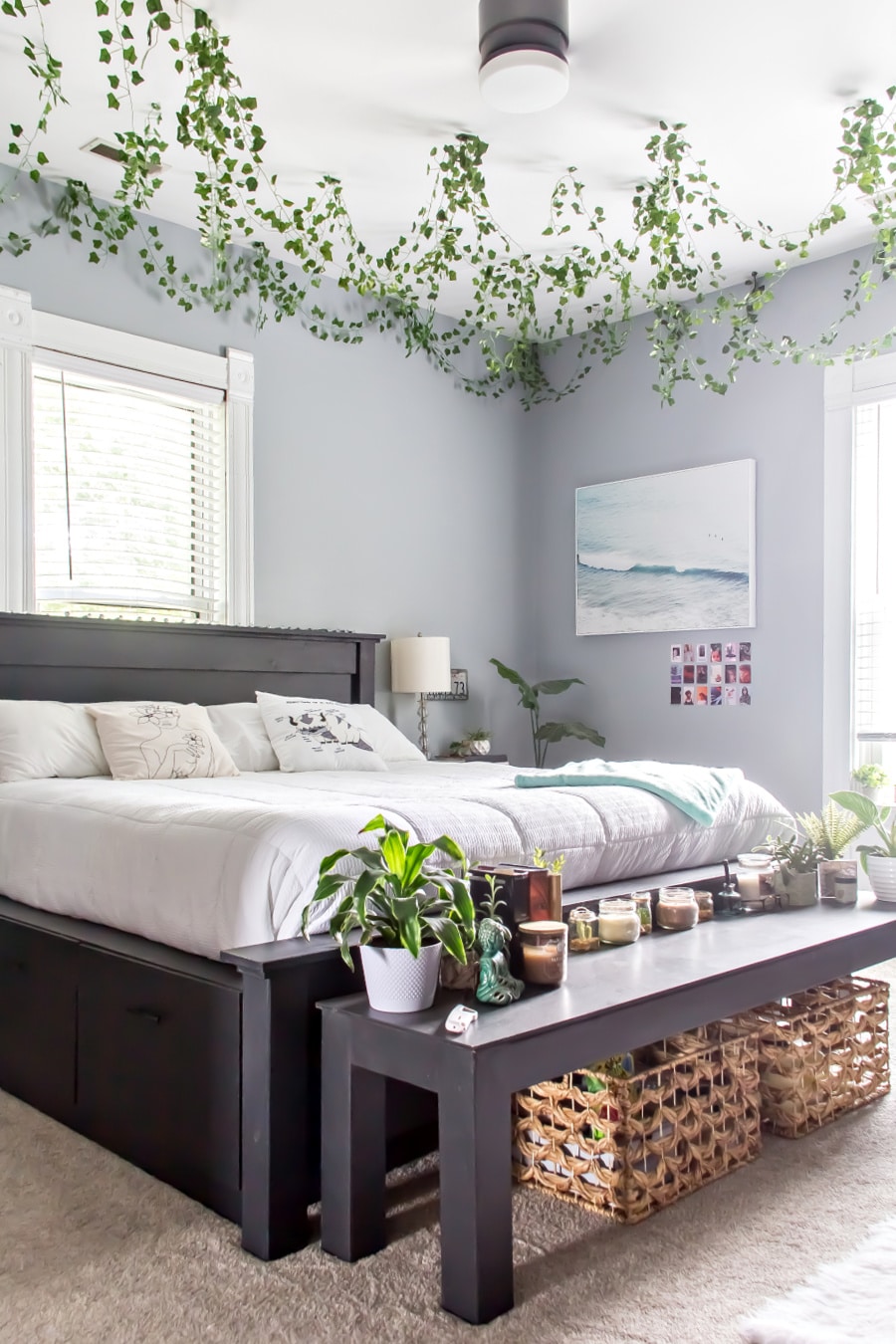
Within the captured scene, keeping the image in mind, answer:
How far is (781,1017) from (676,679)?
3.02 metres

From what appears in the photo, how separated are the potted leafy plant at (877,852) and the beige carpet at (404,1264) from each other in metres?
0.74

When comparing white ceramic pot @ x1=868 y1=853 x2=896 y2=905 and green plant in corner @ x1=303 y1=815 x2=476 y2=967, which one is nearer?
green plant in corner @ x1=303 y1=815 x2=476 y2=967

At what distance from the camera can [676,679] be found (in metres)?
5.34

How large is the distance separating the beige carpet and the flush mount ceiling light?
2.84 m

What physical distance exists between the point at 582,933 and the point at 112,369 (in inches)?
119

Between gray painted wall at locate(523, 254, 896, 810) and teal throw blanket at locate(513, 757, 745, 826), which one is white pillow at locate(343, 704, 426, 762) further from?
gray painted wall at locate(523, 254, 896, 810)

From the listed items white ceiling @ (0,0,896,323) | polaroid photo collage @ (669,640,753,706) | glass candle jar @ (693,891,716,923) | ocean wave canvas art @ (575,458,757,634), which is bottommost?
glass candle jar @ (693,891,716,923)

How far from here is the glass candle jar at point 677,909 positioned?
246cm

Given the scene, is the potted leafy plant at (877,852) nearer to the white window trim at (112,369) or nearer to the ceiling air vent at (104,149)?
the white window trim at (112,369)

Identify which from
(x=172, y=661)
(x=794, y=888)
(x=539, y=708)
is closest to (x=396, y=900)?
(x=794, y=888)

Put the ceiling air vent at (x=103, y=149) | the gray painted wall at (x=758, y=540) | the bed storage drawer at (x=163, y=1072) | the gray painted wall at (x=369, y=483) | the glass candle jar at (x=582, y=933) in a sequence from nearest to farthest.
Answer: the bed storage drawer at (x=163, y=1072), the glass candle jar at (x=582, y=933), the ceiling air vent at (x=103, y=149), the gray painted wall at (x=369, y=483), the gray painted wall at (x=758, y=540)

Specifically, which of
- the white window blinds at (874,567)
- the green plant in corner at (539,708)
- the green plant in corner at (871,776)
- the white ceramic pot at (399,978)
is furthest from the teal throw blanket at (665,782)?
the green plant in corner at (539,708)

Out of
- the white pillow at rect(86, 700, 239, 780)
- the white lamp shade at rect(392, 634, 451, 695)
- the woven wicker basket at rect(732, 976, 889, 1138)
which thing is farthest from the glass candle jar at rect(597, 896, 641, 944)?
the white lamp shade at rect(392, 634, 451, 695)

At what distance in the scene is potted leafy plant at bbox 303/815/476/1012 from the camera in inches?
71.2
